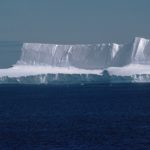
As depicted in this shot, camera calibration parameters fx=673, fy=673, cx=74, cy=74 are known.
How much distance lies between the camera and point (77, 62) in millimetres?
117000

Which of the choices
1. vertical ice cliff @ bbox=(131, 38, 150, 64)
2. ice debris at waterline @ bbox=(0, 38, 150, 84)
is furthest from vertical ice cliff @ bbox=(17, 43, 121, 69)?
vertical ice cliff @ bbox=(131, 38, 150, 64)

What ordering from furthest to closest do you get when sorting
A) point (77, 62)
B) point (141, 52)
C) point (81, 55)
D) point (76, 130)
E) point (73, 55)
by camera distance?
point (73, 55) < point (81, 55) < point (77, 62) < point (141, 52) < point (76, 130)

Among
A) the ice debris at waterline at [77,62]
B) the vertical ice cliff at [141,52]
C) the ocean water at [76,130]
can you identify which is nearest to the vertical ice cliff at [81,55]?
the ice debris at waterline at [77,62]

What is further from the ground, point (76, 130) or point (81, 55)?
point (81, 55)

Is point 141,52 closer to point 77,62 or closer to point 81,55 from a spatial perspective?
point 81,55

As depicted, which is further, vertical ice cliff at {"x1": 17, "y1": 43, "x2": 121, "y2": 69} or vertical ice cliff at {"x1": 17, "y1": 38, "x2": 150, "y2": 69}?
vertical ice cliff at {"x1": 17, "y1": 43, "x2": 121, "y2": 69}

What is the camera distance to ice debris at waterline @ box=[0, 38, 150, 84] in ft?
365

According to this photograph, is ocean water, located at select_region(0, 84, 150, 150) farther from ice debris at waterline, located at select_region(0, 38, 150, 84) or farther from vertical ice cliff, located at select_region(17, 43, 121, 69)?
vertical ice cliff, located at select_region(17, 43, 121, 69)

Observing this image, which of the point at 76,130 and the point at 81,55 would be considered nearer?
the point at 76,130

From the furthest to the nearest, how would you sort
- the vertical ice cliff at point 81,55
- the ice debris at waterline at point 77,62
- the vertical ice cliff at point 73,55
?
the vertical ice cliff at point 73,55 < the vertical ice cliff at point 81,55 < the ice debris at waterline at point 77,62

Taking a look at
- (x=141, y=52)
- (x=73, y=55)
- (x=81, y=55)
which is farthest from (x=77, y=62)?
(x=141, y=52)

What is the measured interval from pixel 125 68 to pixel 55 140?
2924 inches

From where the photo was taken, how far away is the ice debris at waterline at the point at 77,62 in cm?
11131

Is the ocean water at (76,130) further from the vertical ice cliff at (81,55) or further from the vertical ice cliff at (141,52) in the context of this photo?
the vertical ice cliff at (81,55)
